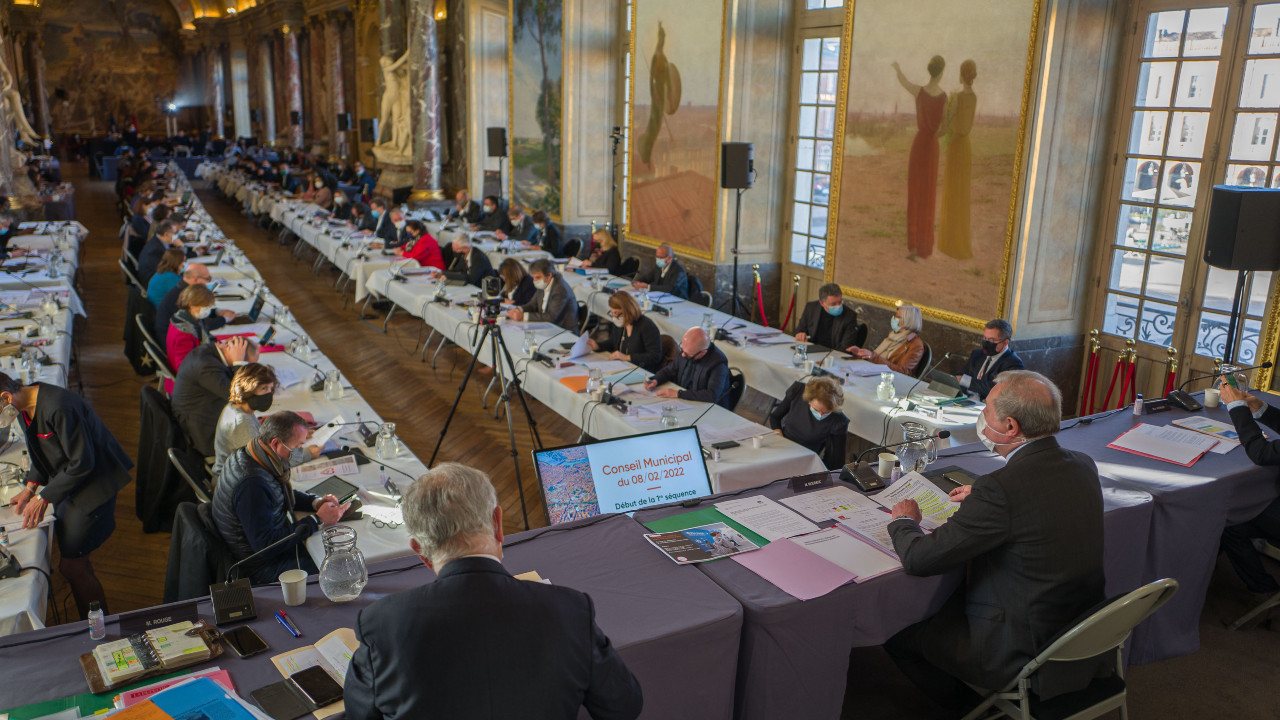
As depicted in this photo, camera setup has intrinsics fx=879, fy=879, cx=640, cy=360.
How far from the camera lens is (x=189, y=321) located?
6.03 meters

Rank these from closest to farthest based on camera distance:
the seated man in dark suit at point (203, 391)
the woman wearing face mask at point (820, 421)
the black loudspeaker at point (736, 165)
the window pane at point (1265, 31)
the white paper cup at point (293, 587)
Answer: the white paper cup at point (293, 587) < the woman wearing face mask at point (820, 421) < the seated man in dark suit at point (203, 391) < the window pane at point (1265, 31) < the black loudspeaker at point (736, 165)

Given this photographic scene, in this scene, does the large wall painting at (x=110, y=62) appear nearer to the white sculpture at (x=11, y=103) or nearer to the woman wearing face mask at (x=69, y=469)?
the white sculpture at (x=11, y=103)

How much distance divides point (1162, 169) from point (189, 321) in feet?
22.9

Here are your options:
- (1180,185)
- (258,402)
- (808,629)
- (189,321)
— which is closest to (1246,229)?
(1180,185)

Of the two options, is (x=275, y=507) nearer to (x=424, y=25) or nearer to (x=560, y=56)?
(x=560, y=56)

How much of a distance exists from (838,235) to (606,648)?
7.32 m

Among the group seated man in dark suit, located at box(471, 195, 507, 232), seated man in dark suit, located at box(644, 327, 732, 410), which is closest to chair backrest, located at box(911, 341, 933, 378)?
seated man in dark suit, located at box(644, 327, 732, 410)

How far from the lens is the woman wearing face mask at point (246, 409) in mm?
4043

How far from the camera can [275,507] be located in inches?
134

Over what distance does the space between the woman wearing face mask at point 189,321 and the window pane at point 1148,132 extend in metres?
6.75

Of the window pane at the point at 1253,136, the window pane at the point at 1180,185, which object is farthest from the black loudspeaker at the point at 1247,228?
the window pane at the point at 1180,185

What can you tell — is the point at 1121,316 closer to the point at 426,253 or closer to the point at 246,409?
the point at 246,409

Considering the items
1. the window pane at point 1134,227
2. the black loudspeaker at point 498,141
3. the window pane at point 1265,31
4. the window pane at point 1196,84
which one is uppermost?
the window pane at point 1265,31

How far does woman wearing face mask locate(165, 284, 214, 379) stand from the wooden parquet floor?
939mm
